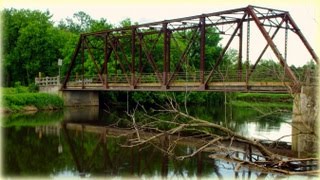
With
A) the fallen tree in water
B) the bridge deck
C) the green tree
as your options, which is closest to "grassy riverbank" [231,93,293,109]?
the bridge deck

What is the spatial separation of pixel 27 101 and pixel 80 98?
8030 millimetres

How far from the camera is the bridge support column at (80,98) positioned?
157 feet

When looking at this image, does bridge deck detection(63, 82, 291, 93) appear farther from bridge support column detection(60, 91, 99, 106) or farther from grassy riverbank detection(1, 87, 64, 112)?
bridge support column detection(60, 91, 99, 106)

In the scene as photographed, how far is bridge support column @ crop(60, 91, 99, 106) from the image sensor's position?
4781 cm

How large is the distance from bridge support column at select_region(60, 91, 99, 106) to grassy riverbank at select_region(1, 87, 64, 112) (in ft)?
4.00

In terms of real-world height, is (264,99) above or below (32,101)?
below

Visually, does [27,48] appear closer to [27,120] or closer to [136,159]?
[27,120]

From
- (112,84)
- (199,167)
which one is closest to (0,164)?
(199,167)

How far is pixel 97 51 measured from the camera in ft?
173

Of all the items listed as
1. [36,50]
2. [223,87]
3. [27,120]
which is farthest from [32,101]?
[223,87]

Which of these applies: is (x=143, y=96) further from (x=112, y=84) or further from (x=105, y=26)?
(x=112, y=84)

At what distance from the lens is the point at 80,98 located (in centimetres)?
4941

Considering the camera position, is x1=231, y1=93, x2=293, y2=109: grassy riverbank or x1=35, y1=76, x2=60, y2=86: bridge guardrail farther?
x1=35, y1=76, x2=60, y2=86: bridge guardrail

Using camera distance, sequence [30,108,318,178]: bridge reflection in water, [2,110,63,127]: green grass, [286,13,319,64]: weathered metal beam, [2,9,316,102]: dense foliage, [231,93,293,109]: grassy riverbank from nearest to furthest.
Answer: [30,108,318,178]: bridge reflection in water
[286,13,319,64]: weathered metal beam
[2,110,63,127]: green grass
[231,93,293,109]: grassy riverbank
[2,9,316,102]: dense foliage
